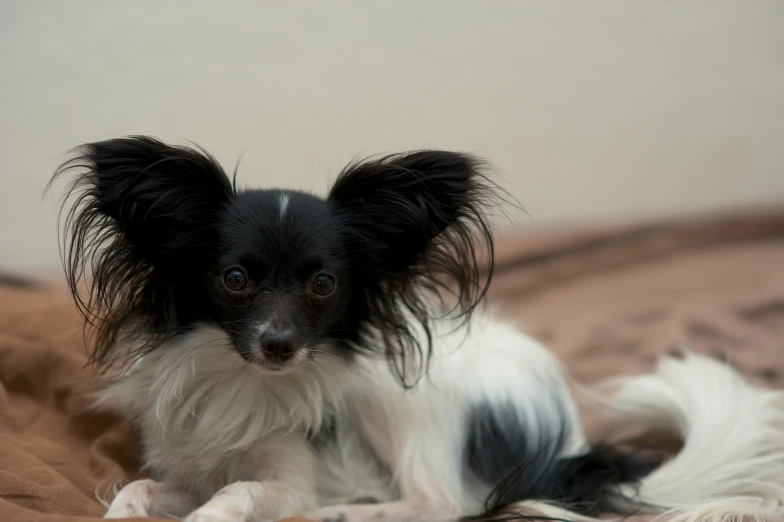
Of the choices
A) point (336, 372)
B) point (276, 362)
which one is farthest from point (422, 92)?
point (276, 362)

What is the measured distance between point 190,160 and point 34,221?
2.22 m

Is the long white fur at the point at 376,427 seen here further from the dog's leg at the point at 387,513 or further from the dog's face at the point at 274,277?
the dog's face at the point at 274,277

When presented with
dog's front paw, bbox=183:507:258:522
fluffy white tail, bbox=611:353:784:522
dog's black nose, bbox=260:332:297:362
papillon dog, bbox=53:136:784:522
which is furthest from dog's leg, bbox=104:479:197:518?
fluffy white tail, bbox=611:353:784:522

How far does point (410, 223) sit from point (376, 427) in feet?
2.16

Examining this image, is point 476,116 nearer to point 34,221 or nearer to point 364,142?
point 364,142

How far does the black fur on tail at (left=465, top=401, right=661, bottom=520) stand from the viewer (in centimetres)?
220

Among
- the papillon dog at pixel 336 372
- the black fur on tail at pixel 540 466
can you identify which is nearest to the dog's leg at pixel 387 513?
the papillon dog at pixel 336 372

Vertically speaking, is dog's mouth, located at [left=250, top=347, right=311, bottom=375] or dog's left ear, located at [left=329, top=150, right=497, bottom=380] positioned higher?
dog's left ear, located at [left=329, top=150, right=497, bottom=380]

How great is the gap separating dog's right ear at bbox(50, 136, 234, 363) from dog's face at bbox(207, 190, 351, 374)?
0.25 feet

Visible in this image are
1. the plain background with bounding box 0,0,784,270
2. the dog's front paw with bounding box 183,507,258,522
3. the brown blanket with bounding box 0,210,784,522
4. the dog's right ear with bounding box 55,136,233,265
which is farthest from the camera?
the plain background with bounding box 0,0,784,270

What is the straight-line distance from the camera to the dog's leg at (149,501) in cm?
190

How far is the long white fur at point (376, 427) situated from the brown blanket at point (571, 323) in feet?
0.71

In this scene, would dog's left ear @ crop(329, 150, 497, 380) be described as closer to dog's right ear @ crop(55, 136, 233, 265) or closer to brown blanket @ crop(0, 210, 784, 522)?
dog's right ear @ crop(55, 136, 233, 265)

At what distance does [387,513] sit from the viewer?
6.89ft
